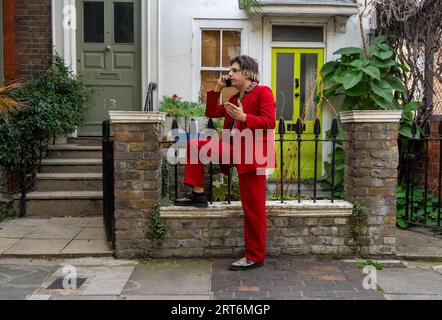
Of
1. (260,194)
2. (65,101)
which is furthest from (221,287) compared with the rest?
(65,101)

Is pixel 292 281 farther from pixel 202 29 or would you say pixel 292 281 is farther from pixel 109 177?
pixel 202 29

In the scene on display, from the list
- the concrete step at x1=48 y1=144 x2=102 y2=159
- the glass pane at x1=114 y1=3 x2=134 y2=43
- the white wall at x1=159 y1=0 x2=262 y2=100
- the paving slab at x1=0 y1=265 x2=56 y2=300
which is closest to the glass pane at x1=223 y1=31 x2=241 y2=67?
the white wall at x1=159 y1=0 x2=262 y2=100

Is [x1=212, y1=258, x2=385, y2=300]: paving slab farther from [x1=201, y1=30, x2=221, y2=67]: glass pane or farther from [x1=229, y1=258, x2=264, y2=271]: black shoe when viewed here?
[x1=201, y1=30, x2=221, y2=67]: glass pane

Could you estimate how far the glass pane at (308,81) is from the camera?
25.1ft

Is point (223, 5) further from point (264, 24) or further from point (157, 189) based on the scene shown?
point (157, 189)

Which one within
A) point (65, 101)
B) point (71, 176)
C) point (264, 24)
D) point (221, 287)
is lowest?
point (221, 287)

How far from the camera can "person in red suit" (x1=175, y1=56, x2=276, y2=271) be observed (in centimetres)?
414

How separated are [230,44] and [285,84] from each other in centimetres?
105

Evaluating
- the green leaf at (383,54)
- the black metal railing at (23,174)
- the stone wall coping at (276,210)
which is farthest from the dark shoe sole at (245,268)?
the green leaf at (383,54)

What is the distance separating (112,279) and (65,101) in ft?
11.4

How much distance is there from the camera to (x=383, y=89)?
21.2 ft

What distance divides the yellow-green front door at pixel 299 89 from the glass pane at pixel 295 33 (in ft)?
0.54

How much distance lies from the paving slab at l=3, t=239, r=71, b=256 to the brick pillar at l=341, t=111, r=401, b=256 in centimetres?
284

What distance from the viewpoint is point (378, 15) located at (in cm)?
728
